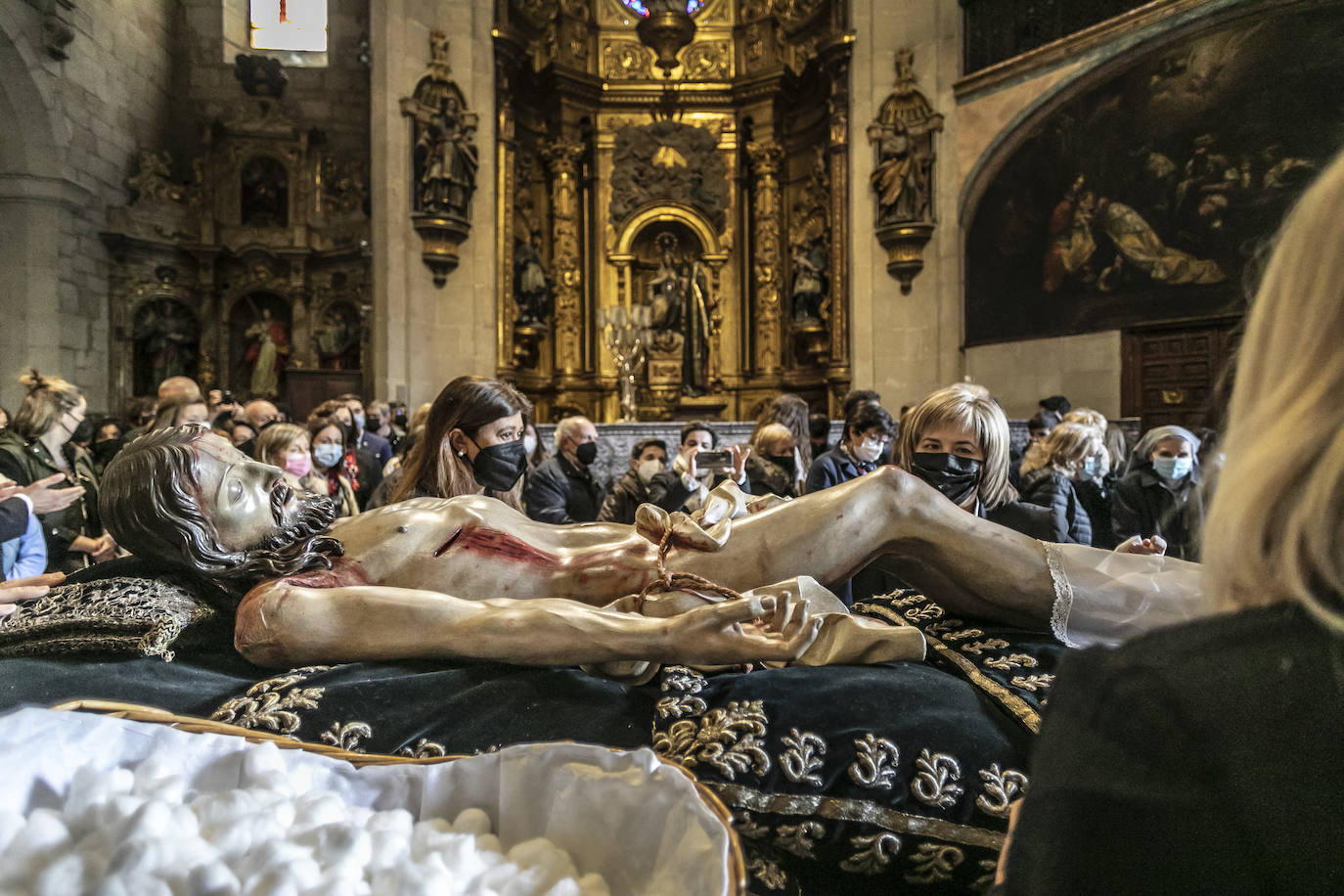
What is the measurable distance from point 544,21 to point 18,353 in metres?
9.40

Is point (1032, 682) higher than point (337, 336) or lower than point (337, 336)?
lower

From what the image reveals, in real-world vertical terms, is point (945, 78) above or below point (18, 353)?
above

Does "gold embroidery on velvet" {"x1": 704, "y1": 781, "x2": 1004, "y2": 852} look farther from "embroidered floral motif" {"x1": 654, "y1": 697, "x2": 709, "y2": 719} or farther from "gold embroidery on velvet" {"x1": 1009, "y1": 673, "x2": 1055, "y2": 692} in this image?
"gold embroidery on velvet" {"x1": 1009, "y1": 673, "x2": 1055, "y2": 692}

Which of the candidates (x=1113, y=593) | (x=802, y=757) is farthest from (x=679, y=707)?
(x=1113, y=593)

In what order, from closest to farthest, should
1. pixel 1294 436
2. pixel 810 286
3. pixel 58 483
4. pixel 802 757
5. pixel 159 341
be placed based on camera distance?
1. pixel 1294 436
2. pixel 802 757
3. pixel 58 483
4. pixel 810 286
5. pixel 159 341

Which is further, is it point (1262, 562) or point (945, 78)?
point (945, 78)

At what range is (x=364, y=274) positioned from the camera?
14.7 metres

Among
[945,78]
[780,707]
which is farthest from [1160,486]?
[945,78]

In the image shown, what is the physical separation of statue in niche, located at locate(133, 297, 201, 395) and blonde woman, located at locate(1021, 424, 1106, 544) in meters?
14.3

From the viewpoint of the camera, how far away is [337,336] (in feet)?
48.8

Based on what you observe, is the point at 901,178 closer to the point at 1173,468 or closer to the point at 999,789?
the point at 1173,468

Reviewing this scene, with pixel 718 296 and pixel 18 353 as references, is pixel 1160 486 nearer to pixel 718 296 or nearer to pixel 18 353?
pixel 718 296

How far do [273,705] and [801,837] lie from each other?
45.8 inches

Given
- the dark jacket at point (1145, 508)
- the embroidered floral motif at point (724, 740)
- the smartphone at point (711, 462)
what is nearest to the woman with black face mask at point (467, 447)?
A: the embroidered floral motif at point (724, 740)
